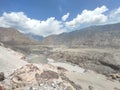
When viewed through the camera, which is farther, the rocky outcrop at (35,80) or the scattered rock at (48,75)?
the scattered rock at (48,75)

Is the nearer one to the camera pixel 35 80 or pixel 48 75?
pixel 35 80

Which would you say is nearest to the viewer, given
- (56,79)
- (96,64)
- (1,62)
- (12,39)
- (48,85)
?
(48,85)

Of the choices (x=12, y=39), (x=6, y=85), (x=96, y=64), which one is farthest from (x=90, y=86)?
(x=12, y=39)

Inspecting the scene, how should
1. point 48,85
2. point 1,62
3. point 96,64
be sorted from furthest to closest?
point 96,64 → point 1,62 → point 48,85

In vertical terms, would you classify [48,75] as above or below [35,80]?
above

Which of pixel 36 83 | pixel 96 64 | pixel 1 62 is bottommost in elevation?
pixel 96 64

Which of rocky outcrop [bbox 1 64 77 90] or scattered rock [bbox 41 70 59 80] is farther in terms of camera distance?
scattered rock [bbox 41 70 59 80]

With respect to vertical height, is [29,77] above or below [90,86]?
above

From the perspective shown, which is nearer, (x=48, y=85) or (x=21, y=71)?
(x=48, y=85)

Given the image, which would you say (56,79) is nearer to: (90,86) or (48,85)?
(48,85)

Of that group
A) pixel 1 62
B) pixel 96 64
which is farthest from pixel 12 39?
pixel 1 62
